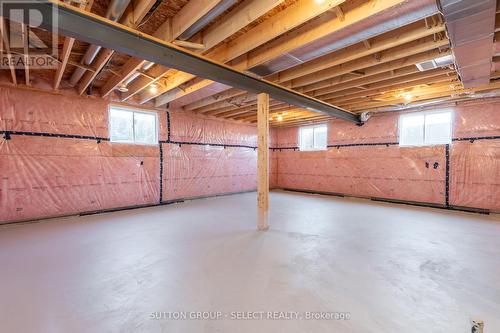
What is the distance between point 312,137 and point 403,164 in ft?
9.45

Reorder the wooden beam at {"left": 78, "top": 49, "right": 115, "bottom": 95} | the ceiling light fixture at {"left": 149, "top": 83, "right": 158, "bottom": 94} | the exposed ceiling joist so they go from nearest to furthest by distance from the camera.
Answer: the exposed ceiling joist, the wooden beam at {"left": 78, "top": 49, "right": 115, "bottom": 95}, the ceiling light fixture at {"left": 149, "top": 83, "right": 158, "bottom": 94}

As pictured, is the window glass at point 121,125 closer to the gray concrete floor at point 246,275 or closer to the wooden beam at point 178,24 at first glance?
the wooden beam at point 178,24

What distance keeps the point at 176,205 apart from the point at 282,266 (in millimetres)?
3831

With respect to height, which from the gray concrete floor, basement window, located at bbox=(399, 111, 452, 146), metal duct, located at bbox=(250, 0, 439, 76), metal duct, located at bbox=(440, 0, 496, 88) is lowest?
the gray concrete floor

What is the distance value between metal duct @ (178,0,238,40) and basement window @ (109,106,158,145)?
3.31m

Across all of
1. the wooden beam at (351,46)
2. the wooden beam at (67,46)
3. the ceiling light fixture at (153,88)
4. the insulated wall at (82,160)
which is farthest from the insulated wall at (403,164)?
the wooden beam at (67,46)

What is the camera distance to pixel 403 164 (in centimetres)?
580

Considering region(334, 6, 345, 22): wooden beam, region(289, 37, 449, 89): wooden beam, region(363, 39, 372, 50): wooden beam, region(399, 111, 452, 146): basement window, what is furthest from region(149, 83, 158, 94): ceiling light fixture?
region(399, 111, 452, 146): basement window

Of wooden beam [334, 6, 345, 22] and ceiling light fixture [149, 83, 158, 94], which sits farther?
ceiling light fixture [149, 83, 158, 94]

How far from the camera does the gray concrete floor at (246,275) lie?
1593 millimetres

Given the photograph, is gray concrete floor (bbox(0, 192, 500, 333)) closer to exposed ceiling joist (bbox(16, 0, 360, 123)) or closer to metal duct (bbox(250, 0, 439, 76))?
exposed ceiling joist (bbox(16, 0, 360, 123))

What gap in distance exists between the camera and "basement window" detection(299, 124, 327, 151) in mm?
7562

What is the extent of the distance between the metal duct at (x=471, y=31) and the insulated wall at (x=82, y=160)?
17.5ft

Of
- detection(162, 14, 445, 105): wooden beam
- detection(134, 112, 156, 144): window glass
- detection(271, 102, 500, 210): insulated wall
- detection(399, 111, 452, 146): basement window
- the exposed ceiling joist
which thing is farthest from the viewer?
detection(134, 112, 156, 144): window glass
